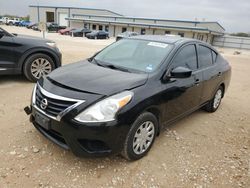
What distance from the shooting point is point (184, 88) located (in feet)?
11.9

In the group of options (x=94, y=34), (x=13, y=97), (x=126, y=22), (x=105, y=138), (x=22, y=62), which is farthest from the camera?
(x=126, y=22)

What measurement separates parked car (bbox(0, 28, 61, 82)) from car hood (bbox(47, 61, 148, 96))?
276 cm

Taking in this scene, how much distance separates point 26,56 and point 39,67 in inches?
16.7

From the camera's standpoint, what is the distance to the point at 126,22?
46.9 meters

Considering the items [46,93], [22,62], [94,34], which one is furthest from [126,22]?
[46,93]

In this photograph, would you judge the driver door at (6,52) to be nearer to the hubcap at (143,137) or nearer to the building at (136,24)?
the hubcap at (143,137)

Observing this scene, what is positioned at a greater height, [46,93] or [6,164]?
[46,93]

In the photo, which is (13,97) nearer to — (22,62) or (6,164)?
(22,62)

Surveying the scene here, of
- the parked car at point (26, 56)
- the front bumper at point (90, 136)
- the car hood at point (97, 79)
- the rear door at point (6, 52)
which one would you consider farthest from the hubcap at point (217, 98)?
the rear door at point (6, 52)

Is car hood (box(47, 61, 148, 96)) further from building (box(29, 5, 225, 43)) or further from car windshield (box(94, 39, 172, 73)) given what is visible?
building (box(29, 5, 225, 43))

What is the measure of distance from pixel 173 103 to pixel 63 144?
1.61m

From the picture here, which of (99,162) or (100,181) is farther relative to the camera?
(99,162)

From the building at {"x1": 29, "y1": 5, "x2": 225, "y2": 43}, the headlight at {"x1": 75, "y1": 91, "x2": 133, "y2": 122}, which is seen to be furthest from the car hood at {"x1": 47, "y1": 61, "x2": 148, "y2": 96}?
the building at {"x1": 29, "y1": 5, "x2": 225, "y2": 43}

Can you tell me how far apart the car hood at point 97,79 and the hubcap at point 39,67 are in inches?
112
